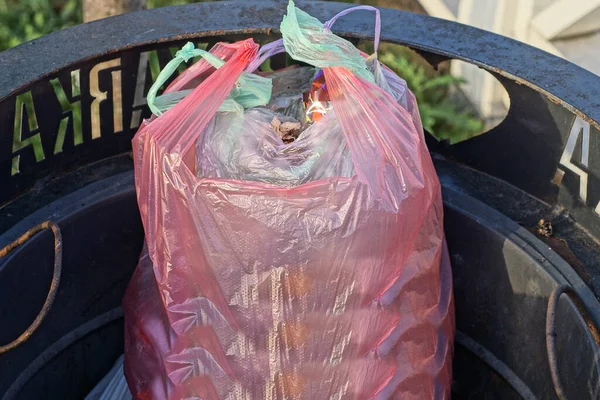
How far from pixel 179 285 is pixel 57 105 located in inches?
18.0

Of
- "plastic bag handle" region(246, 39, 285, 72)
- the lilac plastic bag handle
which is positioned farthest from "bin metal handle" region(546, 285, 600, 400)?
"plastic bag handle" region(246, 39, 285, 72)

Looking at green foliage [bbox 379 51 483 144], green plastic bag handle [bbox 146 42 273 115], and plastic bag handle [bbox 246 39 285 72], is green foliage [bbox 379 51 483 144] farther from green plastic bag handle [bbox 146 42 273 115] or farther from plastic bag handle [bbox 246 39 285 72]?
green plastic bag handle [bbox 146 42 273 115]

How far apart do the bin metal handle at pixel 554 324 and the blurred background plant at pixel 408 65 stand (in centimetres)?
143

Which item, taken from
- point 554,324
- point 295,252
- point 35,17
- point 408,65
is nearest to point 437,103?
point 408,65

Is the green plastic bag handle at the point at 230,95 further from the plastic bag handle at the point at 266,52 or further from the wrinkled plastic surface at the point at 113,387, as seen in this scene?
the wrinkled plastic surface at the point at 113,387

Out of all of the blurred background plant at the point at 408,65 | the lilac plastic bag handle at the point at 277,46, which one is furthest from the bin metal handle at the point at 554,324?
the blurred background plant at the point at 408,65

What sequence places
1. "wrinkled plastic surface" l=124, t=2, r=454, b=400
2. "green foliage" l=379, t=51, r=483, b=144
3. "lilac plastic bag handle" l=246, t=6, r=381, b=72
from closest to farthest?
"wrinkled plastic surface" l=124, t=2, r=454, b=400 → "lilac plastic bag handle" l=246, t=6, r=381, b=72 → "green foliage" l=379, t=51, r=483, b=144

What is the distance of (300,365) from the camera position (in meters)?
1.40

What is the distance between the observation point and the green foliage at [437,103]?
9.80ft

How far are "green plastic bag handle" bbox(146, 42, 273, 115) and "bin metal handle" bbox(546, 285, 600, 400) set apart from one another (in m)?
0.60

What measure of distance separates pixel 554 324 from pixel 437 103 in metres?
1.84

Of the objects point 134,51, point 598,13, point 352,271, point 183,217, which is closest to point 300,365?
point 352,271

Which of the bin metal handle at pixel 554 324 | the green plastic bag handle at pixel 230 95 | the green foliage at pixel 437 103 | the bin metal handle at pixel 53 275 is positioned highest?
the green plastic bag handle at pixel 230 95

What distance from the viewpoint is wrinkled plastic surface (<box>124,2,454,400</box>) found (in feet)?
4.35
